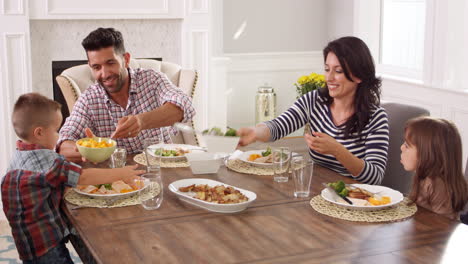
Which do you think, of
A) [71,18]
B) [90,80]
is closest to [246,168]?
[90,80]

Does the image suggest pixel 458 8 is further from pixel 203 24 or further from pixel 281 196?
pixel 281 196

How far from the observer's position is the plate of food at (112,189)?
6.77 ft

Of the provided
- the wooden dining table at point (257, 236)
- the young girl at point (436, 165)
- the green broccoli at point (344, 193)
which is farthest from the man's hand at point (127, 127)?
the young girl at point (436, 165)

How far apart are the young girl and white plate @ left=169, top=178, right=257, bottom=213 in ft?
1.85

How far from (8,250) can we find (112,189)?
6.09 ft

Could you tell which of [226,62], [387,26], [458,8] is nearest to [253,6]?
[226,62]

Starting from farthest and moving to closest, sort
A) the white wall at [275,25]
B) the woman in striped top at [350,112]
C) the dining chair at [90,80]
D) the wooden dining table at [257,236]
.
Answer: the white wall at [275,25]
the dining chair at [90,80]
the woman in striped top at [350,112]
the wooden dining table at [257,236]

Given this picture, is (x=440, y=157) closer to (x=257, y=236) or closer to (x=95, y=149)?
(x=257, y=236)

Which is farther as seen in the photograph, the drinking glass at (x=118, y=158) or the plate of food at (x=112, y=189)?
the drinking glass at (x=118, y=158)

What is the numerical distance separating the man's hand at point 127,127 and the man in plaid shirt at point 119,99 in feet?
0.19

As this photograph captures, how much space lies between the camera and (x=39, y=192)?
203 centimetres

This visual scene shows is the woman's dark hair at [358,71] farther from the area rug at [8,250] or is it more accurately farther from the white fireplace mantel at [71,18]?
the white fireplace mantel at [71,18]

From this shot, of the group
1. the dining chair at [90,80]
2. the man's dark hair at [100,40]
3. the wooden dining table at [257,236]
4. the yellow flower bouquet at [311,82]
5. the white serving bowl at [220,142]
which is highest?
the man's dark hair at [100,40]

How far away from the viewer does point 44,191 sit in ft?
6.68
